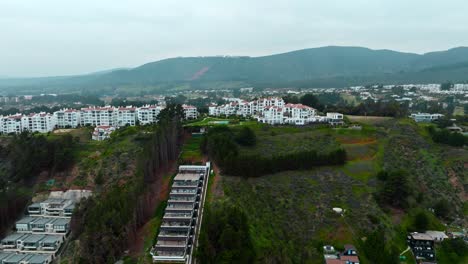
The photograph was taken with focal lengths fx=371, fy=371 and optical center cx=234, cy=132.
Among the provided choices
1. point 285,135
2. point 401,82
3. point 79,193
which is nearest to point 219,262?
point 79,193

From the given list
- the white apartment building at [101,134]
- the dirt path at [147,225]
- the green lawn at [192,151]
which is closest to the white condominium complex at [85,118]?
the white apartment building at [101,134]

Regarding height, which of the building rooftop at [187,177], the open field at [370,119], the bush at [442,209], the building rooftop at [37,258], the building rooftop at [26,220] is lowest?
the building rooftop at [37,258]

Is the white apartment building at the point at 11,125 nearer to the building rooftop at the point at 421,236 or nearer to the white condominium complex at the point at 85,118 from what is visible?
the white condominium complex at the point at 85,118

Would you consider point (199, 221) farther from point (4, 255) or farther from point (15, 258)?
point (4, 255)

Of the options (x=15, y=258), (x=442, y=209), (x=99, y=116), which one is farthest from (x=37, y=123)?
(x=442, y=209)

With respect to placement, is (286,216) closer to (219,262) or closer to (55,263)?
(219,262)
